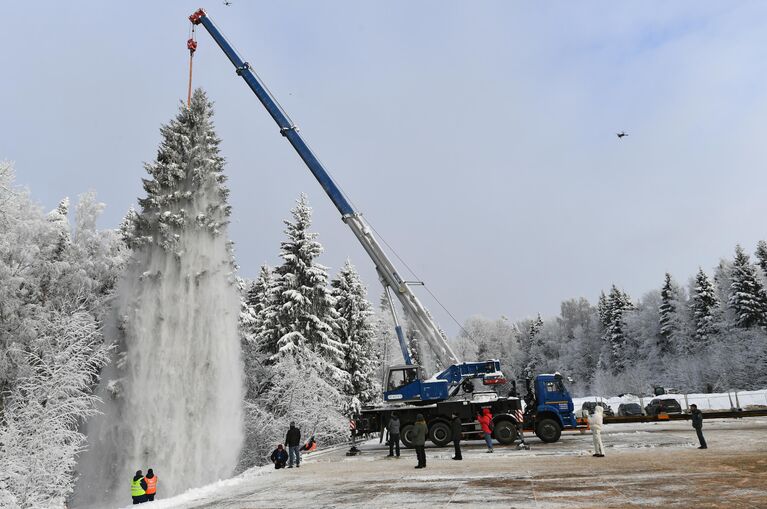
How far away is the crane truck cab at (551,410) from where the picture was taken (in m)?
20.2

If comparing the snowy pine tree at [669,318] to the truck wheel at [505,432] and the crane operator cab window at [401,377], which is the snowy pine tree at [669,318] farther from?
the crane operator cab window at [401,377]

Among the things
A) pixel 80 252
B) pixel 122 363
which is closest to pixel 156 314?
pixel 122 363

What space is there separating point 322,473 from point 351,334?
25.3 metres

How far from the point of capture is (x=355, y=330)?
4000 cm

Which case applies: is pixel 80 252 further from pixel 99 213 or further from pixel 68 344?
pixel 68 344

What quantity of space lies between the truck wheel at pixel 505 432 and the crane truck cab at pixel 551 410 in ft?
3.23

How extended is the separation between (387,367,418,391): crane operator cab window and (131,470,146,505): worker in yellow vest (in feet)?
37.4

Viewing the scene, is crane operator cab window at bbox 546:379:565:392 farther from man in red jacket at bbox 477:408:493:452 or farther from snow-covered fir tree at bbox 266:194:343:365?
snow-covered fir tree at bbox 266:194:343:365

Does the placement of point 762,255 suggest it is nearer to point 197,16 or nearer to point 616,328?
point 616,328

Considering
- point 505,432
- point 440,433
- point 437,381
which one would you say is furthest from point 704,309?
point 440,433

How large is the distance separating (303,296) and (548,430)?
17.1 meters

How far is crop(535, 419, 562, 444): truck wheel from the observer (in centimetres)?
2011

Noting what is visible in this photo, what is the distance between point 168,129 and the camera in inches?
1112

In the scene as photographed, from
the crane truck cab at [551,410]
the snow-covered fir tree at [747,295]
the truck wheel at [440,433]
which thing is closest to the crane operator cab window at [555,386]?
the crane truck cab at [551,410]
